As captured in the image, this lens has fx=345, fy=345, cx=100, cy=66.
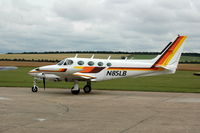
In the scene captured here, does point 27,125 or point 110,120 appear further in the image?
point 110,120

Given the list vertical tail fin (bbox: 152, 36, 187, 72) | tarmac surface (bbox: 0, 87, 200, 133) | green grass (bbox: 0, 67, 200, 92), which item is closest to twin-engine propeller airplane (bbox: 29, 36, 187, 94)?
vertical tail fin (bbox: 152, 36, 187, 72)

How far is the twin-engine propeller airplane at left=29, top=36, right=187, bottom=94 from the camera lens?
76.5ft

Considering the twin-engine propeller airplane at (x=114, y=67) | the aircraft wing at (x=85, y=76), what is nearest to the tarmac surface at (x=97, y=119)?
the aircraft wing at (x=85, y=76)

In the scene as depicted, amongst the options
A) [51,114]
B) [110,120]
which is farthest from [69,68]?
[110,120]

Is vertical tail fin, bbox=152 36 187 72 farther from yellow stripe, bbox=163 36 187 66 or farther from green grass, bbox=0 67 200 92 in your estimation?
green grass, bbox=0 67 200 92

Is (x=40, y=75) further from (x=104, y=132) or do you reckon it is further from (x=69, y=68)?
(x=104, y=132)

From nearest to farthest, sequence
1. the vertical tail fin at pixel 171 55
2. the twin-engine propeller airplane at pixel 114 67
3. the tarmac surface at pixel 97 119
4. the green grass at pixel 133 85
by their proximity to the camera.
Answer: the tarmac surface at pixel 97 119 < the twin-engine propeller airplane at pixel 114 67 < the vertical tail fin at pixel 171 55 < the green grass at pixel 133 85

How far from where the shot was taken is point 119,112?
14.3 m

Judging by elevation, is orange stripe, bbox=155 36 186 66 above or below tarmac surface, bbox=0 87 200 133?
above

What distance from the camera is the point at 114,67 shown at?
23875mm

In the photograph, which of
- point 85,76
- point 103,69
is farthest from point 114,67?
point 85,76

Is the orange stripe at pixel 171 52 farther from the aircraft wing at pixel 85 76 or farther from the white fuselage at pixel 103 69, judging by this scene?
the aircraft wing at pixel 85 76

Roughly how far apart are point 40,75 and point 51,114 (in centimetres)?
1031

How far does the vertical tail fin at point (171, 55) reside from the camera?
77.2 feet
